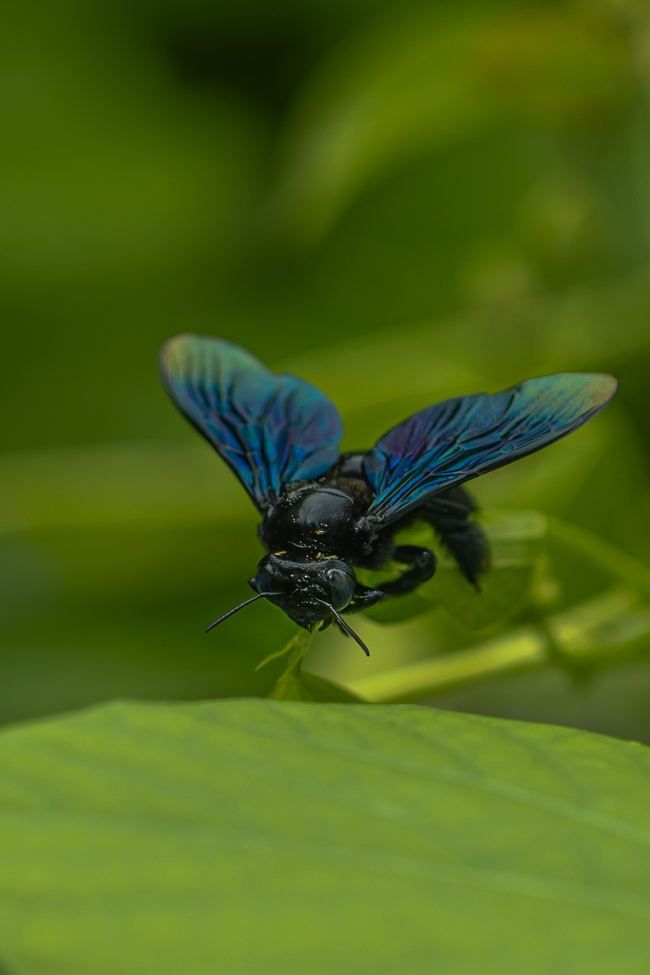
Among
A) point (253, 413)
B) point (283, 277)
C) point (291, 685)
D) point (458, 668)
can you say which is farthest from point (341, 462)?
point (283, 277)

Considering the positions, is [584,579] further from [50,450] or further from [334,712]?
[50,450]

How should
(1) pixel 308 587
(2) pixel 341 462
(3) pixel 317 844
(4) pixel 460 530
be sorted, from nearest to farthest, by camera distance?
1. (3) pixel 317 844
2. (1) pixel 308 587
3. (4) pixel 460 530
4. (2) pixel 341 462

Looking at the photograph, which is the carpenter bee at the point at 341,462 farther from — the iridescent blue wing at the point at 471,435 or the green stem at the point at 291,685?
the green stem at the point at 291,685

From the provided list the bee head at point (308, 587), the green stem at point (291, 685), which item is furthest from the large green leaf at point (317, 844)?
the bee head at point (308, 587)

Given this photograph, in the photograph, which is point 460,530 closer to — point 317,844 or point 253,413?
point 253,413

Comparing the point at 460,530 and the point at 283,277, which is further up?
the point at 283,277

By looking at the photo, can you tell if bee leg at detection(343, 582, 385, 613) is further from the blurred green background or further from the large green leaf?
the large green leaf

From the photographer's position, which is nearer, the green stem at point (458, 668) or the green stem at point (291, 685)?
the green stem at point (291, 685)
